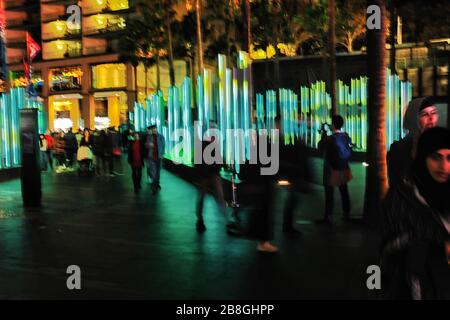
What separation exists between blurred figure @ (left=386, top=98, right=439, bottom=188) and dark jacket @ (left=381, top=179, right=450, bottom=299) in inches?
112

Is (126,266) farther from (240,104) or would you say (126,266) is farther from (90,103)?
(90,103)

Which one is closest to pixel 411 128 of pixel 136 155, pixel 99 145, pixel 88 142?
pixel 136 155

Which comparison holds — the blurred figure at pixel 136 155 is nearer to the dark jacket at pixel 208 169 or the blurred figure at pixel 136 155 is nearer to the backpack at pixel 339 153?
the dark jacket at pixel 208 169

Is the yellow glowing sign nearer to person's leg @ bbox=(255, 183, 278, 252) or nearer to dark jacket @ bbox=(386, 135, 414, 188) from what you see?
person's leg @ bbox=(255, 183, 278, 252)

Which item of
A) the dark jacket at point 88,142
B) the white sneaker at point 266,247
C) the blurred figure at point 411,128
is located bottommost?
the white sneaker at point 266,247

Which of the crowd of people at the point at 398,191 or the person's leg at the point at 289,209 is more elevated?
the crowd of people at the point at 398,191

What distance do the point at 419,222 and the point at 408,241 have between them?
0.13m

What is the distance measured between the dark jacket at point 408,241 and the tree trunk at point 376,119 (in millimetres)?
5845

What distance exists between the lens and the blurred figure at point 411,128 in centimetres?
584

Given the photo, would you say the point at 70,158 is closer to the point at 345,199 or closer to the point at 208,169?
the point at 208,169

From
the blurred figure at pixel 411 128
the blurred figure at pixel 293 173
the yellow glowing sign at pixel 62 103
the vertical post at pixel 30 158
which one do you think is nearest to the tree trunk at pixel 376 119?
the blurred figure at pixel 293 173

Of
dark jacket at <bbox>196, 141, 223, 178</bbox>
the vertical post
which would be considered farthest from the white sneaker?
the vertical post

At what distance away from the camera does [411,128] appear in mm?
6016

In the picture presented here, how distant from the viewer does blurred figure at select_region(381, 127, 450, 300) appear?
2.82 metres
